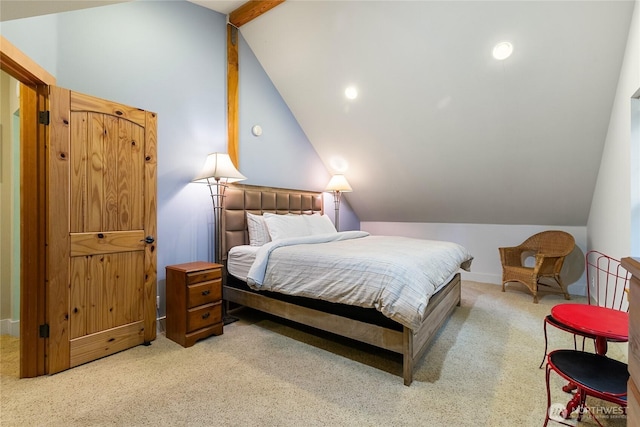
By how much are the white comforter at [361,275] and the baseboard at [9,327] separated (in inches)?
81.3

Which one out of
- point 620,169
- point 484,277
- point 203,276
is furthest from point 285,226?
point 484,277

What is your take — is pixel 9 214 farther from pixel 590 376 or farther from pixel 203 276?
pixel 590 376

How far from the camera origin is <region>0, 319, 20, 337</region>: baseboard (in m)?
2.57

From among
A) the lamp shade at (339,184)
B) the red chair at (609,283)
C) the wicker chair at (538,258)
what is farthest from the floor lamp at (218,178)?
the wicker chair at (538,258)

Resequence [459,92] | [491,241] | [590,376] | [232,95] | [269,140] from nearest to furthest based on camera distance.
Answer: [590,376] → [459,92] → [232,95] → [269,140] → [491,241]

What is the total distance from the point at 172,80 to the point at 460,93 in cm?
303

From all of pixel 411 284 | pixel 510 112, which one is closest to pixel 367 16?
pixel 510 112

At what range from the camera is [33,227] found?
1974 millimetres

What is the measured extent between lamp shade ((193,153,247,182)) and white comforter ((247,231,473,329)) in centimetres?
85

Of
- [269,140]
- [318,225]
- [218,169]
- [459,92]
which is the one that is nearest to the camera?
[218,169]

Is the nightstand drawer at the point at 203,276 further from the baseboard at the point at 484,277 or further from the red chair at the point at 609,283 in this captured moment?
the baseboard at the point at 484,277

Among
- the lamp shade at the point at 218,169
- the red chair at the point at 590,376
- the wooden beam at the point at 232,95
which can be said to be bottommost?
the red chair at the point at 590,376

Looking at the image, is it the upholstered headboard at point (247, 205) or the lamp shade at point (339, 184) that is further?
the lamp shade at point (339, 184)

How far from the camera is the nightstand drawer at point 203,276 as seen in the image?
248 cm
